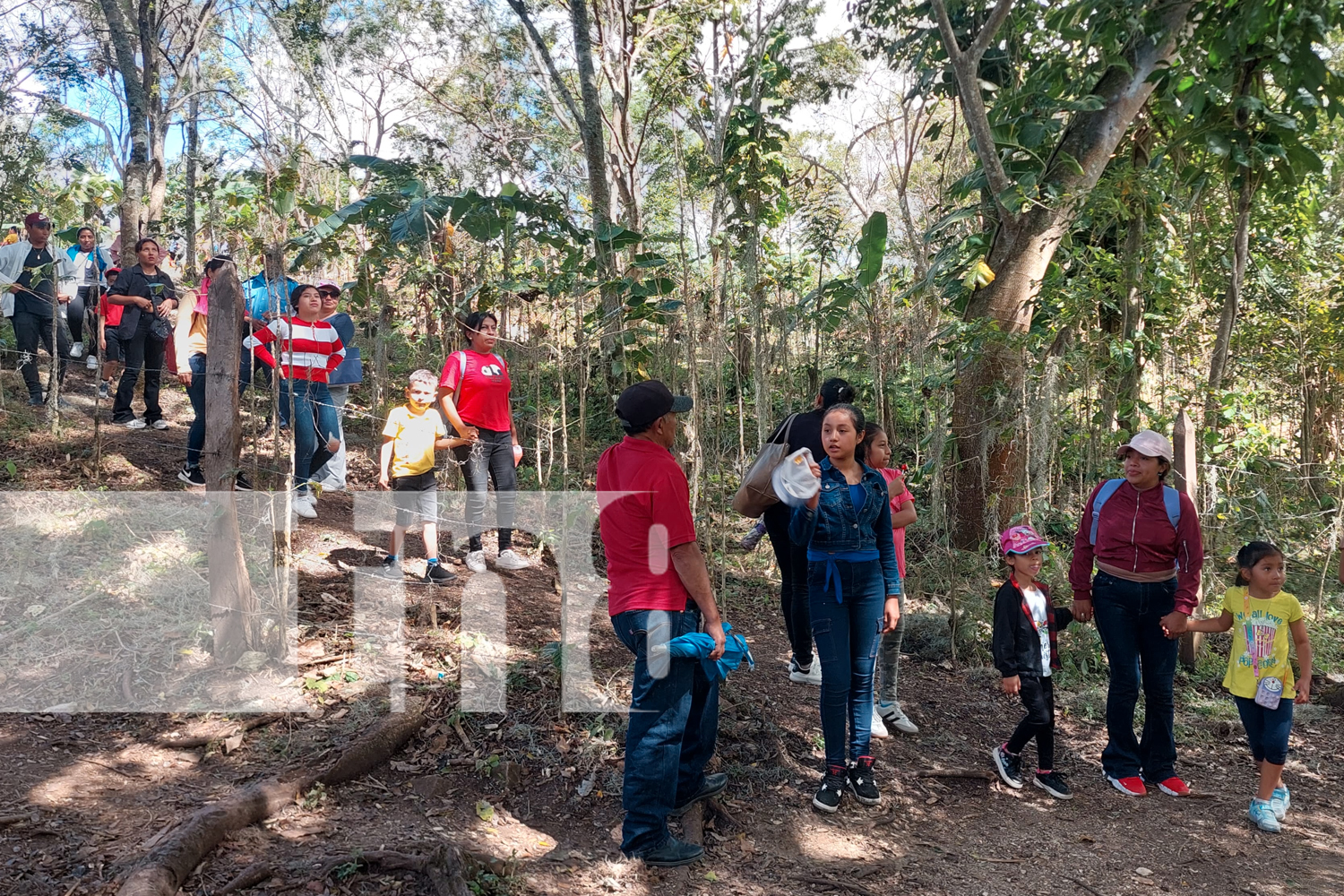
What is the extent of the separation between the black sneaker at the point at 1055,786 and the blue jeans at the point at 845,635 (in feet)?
3.41

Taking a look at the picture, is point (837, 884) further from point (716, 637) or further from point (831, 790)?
point (716, 637)

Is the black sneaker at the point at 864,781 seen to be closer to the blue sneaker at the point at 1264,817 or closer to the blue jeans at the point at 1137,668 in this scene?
the blue jeans at the point at 1137,668

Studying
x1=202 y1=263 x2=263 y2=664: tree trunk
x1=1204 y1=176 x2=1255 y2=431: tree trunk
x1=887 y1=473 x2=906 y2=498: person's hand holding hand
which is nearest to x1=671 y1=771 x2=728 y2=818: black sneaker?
x1=887 y1=473 x2=906 y2=498: person's hand holding hand

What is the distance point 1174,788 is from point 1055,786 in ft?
1.95

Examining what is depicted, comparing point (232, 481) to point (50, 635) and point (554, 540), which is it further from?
point (554, 540)

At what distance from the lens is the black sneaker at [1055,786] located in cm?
422

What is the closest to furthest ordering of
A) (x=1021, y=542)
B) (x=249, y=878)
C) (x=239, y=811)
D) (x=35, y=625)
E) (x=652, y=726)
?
1. (x=249, y=878)
2. (x=239, y=811)
3. (x=652, y=726)
4. (x=1021, y=542)
5. (x=35, y=625)

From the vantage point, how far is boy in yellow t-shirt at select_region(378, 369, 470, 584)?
5430mm

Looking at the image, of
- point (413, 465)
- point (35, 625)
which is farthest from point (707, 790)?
point (35, 625)

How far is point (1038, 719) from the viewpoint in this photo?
4125mm

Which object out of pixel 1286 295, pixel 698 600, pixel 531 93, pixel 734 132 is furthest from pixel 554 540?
Result: pixel 531 93

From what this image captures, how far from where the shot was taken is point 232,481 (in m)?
4.16

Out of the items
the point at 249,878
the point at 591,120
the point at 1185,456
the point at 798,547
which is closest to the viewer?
the point at 249,878

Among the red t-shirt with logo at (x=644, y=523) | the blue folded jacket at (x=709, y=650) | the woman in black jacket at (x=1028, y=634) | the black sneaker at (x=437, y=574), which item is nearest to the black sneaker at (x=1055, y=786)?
the woman in black jacket at (x=1028, y=634)
